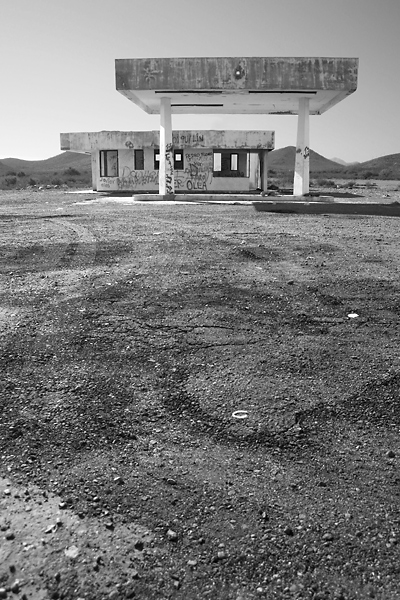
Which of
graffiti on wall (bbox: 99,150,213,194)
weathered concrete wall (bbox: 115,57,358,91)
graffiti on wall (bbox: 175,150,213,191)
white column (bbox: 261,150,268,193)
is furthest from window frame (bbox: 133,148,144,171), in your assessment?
weathered concrete wall (bbox: 115,57,358,91)

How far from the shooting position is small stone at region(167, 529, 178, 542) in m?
2.41

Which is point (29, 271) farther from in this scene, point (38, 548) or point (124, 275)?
point (38, 548)

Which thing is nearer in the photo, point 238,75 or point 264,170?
point 238,75

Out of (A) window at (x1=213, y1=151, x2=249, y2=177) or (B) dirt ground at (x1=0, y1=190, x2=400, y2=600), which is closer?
(B) dirt ground at (x1=0, y1=190, x2=400, y2=600)

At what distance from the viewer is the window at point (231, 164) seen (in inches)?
1480

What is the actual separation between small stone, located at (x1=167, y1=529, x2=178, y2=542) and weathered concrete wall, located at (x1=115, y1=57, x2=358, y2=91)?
21.6 m

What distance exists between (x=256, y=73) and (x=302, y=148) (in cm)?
397

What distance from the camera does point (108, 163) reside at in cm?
3650

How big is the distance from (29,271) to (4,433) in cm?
484

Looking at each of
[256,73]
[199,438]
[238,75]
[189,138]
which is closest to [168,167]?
[238,75]

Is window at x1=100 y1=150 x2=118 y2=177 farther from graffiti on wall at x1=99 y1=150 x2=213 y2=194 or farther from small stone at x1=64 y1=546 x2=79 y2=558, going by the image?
small stone at x1=64 y1=546 x2=79 y2=558

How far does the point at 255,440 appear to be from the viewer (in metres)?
3.27

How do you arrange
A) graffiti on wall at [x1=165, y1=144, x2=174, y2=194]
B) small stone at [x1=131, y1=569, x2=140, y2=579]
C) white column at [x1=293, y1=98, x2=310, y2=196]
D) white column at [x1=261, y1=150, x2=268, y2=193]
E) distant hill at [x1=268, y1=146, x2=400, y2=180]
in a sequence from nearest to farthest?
small stone at [x1=131, y1=569, x2=140, y2=579]
white column at [x1=293, y1=98, x2=310, y2=196]
graffiti on wall at [x1=165, y1=144, x2=174, y2=194]
white column at [x1=261, y1=150, x2=268, y2=193]
distant hill at [x1=268, y1=146, x2=400, y2=180]

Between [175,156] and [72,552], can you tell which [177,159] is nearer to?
[175,156]
